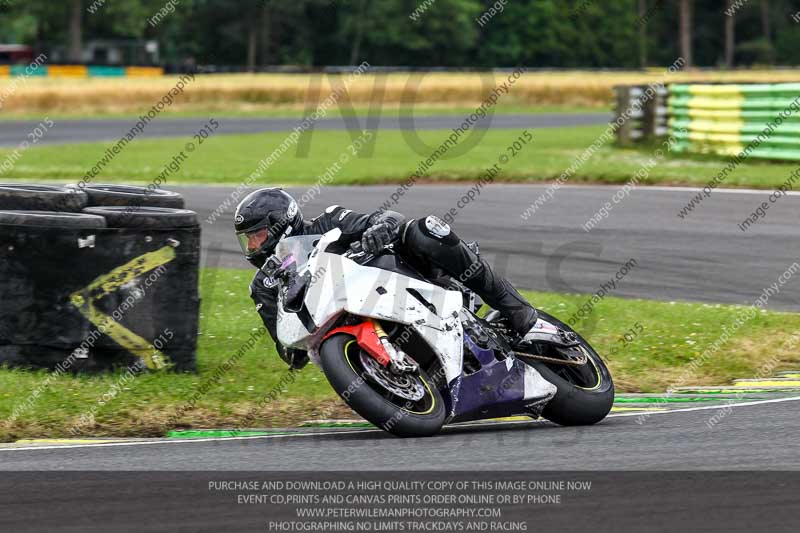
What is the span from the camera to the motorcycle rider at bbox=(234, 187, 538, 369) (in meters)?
6.58

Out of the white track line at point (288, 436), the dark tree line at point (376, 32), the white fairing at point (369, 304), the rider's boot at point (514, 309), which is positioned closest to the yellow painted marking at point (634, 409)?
the white track line at point (288, 436)

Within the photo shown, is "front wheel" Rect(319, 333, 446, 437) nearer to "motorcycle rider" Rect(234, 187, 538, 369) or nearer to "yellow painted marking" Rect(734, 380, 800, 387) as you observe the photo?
"motorcycle rider" Rect(234, 187, 538, 369)

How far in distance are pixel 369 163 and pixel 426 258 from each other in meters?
18.4

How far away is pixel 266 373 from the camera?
8.65 meters

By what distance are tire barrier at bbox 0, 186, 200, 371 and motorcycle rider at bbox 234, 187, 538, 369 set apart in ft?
3.83

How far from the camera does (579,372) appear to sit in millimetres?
7156

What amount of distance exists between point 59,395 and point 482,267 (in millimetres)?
2792

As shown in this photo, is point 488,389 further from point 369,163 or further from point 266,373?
point 369,163

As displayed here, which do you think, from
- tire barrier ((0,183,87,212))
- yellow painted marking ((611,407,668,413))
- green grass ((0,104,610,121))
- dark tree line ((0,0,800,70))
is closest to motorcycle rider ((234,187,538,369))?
yellow painted marking ((611,407,668,413))

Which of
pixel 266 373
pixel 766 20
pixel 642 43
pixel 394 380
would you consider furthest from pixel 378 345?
pixel 766 20

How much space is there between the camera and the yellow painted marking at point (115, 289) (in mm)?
7863
